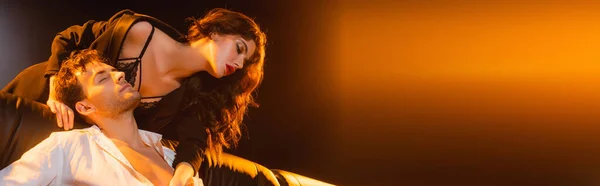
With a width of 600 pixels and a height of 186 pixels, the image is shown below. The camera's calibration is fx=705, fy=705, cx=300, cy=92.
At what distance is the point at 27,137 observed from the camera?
1.84 metres

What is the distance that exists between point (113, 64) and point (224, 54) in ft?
1.16

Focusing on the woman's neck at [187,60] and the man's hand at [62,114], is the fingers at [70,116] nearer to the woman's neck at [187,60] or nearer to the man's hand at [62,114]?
the man's hand at [62,114]

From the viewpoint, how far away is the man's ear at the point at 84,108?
6.39 feet

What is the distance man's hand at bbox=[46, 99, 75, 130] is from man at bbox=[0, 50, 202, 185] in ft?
0.09

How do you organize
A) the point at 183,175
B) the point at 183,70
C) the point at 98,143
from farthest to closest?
1. the point at 183,70
2. the point at 183,175
3. the point at 98,143

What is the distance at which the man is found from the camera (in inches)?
70.5

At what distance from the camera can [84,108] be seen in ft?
6.41

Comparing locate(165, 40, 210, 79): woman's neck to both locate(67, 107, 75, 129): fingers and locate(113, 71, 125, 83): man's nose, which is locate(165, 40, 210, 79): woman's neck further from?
locate(67, 107, 75, 129): fingers

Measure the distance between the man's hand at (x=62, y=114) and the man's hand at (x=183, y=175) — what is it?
1.04 ft

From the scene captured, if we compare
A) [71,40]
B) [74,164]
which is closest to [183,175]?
[74,164]

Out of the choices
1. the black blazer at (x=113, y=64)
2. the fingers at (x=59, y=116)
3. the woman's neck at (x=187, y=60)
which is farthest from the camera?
the woman's neck at (x=187, y=60)

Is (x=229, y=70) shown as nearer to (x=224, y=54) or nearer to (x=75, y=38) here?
(x=224, y=54)

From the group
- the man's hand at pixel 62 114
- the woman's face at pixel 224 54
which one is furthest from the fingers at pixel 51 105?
the woman's face at pixel 224 54

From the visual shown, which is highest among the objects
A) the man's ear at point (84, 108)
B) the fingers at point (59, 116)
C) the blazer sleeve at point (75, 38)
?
the blazer sleeve at point (75, 38)
